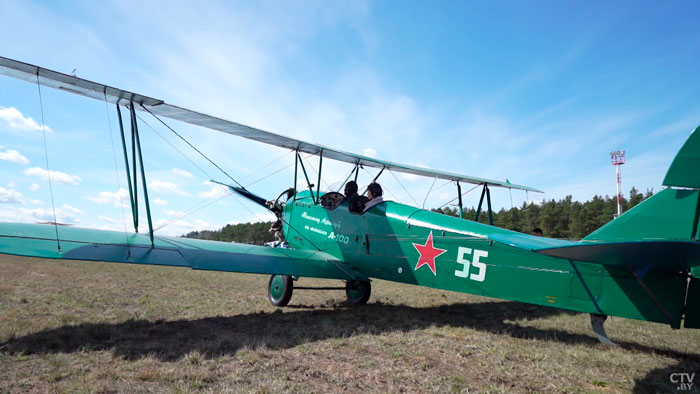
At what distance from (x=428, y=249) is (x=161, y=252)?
4.04 meters

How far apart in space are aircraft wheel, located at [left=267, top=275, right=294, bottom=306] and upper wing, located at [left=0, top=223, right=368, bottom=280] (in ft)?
1.68

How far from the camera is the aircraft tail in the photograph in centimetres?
329

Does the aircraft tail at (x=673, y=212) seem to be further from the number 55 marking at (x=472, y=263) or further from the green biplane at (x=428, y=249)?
the number 55 marking at (x=472, y=263)

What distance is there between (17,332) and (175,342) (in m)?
1.82

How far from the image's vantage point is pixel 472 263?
538 centimetres

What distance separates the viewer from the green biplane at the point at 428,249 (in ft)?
11.7

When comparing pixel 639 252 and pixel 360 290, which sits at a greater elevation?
pixel 639 252

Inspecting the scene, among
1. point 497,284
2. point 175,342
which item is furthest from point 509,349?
point 175,342

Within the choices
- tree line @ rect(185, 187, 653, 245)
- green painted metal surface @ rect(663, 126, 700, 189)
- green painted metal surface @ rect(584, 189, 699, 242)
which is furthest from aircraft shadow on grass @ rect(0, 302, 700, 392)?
tree line @ rect(185, 187, 653, 245)

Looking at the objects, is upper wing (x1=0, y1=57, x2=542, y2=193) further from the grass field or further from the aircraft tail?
the aircraft tail

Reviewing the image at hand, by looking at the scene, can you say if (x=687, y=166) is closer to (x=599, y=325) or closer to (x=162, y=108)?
(x=599, y=325)

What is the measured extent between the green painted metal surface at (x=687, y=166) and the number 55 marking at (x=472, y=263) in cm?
229

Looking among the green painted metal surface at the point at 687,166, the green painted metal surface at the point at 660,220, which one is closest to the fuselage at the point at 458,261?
the green painted metal surface at the point at 660,220

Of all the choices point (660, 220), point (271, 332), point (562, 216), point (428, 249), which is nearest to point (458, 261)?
point (428, 249)
